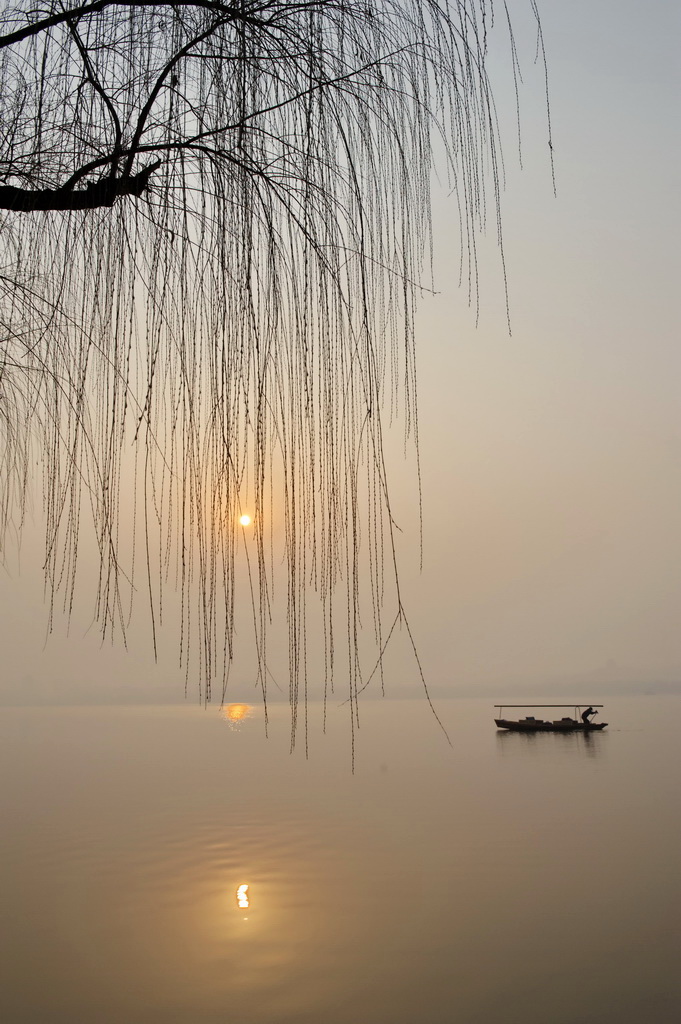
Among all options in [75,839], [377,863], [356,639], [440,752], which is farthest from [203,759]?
[356,639]

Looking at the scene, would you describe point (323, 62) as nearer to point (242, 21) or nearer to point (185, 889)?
point (242, 21)

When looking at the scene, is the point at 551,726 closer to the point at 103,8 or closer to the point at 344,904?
the point at 344,904

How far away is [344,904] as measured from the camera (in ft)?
44.5

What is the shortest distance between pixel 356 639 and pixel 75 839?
2101 centimetres


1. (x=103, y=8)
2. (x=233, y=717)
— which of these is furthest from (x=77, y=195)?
(x=233, y=717)

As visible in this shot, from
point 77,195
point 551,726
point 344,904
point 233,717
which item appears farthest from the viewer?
point 233,717

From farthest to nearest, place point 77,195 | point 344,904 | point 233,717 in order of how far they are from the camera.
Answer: point 233,717 → point 344,904 → point 77,195

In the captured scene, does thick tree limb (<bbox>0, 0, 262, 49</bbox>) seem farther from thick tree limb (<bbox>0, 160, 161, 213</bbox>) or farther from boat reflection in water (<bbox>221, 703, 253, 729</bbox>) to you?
boat reflection in water (<bbox>221, 703, 253, 729</bbox>)

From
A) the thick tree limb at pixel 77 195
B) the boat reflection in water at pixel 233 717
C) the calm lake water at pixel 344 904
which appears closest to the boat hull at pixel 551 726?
the calm lake water at pixel 344 904

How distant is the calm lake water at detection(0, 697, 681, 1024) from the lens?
912 centimetres

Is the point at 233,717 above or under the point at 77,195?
under

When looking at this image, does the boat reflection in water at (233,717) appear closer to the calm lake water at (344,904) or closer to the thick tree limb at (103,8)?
the calm lake water at (344,904)

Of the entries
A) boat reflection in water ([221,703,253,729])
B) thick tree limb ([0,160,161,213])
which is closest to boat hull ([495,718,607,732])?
boat reflection in water ([221,703,253,729])

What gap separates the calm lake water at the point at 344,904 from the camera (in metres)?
9.12
